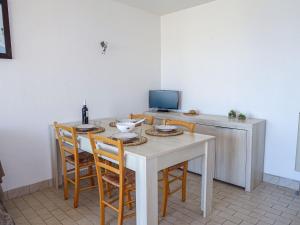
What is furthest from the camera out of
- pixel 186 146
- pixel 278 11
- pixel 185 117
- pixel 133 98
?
pixel 133 98

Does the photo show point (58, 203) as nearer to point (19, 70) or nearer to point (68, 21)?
point (19, 70)

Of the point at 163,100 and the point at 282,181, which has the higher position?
the point at 163,100

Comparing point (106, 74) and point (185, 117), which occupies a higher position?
point (106, 74)

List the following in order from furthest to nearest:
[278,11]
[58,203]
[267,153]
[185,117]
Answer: [185,117]
[267,153]
[278,11]
[58,203]

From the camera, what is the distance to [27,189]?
2756 millimetres

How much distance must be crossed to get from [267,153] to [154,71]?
6.89 feet

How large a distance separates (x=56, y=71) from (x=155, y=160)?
5.94 ft

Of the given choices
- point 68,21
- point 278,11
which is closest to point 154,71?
point 68,21

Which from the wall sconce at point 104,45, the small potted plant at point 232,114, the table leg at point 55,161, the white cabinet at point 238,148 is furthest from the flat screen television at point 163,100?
the table leg at point 55,161

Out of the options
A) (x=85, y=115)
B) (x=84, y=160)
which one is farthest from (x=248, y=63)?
(x=84, y=160)

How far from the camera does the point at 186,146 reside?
1.94 meters

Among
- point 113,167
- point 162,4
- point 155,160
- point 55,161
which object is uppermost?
point 162,4

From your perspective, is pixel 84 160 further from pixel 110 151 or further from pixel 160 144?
pixel 160 144

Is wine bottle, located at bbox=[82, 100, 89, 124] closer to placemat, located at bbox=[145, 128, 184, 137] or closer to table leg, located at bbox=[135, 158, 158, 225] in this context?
placemat, located at bbox=[145, 128, 184, 137]
